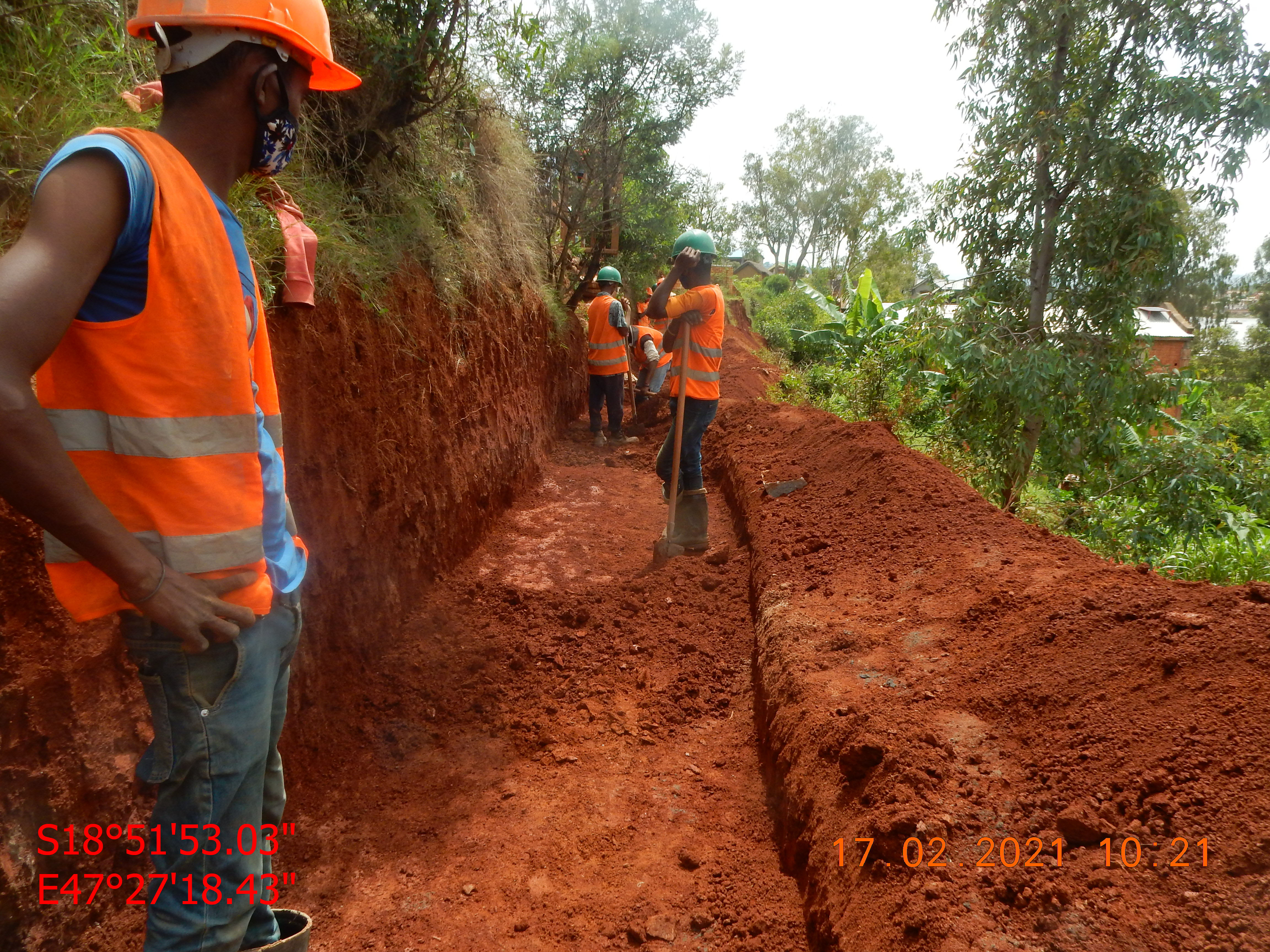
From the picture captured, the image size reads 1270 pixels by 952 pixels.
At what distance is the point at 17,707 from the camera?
197 cm

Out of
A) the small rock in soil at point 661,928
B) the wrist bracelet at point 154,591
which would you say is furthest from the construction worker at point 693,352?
the wrist bracelet at point 154,591

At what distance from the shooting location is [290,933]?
1871 millimetres

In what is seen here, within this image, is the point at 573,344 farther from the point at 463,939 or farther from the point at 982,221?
the point at 463,939

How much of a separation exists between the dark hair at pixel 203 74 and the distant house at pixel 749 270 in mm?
53178

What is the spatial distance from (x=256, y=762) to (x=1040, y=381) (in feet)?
26.7

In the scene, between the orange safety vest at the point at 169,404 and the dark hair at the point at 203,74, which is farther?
the dark hair at the point at 203,74

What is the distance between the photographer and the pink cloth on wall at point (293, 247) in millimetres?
3238

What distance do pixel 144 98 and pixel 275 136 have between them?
4.39 feet

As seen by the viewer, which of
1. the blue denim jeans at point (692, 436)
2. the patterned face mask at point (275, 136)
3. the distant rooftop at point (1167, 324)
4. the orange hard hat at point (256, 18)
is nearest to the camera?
the orange hard hat at point (256, 18)

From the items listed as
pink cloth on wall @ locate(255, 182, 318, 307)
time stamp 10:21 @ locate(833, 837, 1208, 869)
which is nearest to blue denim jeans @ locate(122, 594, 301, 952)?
time stamp 10:21 @ locate(833, 837, 1208, 869)

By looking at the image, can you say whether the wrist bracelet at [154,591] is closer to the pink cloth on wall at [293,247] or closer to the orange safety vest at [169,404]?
the orange safety vest at [169,404]

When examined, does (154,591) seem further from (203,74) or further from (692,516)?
(692,516)

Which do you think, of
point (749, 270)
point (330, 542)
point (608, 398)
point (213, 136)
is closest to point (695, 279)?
point (330, 542)

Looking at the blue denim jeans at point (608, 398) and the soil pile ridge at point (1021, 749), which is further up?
the blue denim jeans at point (608, 398)
